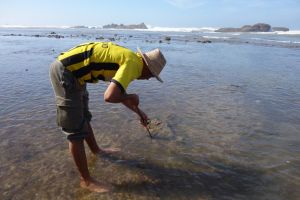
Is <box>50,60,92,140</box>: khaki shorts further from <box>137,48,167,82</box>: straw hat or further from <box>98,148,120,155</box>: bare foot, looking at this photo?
<box>98,148,120,155</box>: bare foot

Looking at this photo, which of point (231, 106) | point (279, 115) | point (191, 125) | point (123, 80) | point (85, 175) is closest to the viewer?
point (123, 80)

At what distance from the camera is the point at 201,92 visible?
32.0 feet

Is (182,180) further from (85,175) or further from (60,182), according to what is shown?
(60,182)

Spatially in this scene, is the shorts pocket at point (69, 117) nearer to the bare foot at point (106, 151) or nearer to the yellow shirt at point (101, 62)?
the yellow shirt at point (101, 62)

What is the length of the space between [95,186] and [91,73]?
4.95 feet

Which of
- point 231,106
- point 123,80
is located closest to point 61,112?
point 123,80

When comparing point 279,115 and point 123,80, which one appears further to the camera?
point 279,115

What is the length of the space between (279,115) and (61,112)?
5218mm

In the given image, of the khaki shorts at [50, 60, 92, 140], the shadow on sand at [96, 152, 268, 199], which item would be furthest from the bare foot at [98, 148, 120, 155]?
the khaki shorts at [50, 60, 92, 140]

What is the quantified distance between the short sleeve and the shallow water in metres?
1.55

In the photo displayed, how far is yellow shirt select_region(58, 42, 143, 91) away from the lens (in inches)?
151

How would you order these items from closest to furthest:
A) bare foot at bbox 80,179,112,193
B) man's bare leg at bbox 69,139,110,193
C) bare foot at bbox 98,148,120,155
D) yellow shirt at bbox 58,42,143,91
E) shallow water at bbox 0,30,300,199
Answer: yellow shirt at bbox 58,42,143,91
man's bare leg at bbox 69,139,110,193
bare foot at bbox 80,179,112,193
shallow water at bbox 0,30,300,199
bare foot at bbox 98,148,120,155

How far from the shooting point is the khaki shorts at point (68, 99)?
4020 mm

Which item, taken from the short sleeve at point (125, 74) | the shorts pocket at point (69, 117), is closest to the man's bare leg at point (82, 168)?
the shorts pocket at point (69, 117)
